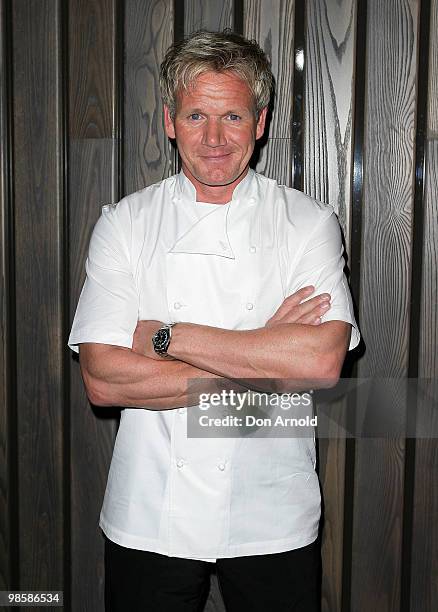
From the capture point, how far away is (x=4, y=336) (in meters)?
2.30

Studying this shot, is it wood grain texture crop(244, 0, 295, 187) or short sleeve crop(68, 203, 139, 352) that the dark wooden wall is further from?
short sleeve crop(68, 203, 139, 352)

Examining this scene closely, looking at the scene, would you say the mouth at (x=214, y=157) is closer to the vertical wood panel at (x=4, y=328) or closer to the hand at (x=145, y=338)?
the hand at (x=145, y=338)

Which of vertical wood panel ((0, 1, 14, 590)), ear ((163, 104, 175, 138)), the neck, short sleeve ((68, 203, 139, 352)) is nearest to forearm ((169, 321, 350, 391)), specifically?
short sleeve ((68, 203, 139, 352))

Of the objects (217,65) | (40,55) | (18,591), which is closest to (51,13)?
(40,55)

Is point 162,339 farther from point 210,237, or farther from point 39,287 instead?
point 39,287

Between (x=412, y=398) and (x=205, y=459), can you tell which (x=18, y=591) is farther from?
(x=412, y=398)

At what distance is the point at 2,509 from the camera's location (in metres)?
2.36

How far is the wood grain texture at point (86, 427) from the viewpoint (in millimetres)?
2229

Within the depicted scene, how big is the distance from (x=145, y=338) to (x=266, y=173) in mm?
730

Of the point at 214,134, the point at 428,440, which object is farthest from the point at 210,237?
the point at 428,440

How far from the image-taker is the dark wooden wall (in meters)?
2.15

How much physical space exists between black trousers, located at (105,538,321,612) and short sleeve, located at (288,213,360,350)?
1.95 feet

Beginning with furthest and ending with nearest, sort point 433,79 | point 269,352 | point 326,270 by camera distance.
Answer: point 433,79, point 326,270, point 269,352

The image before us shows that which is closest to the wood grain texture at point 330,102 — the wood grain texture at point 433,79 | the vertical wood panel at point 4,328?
the wood grain texture at point 433,79
